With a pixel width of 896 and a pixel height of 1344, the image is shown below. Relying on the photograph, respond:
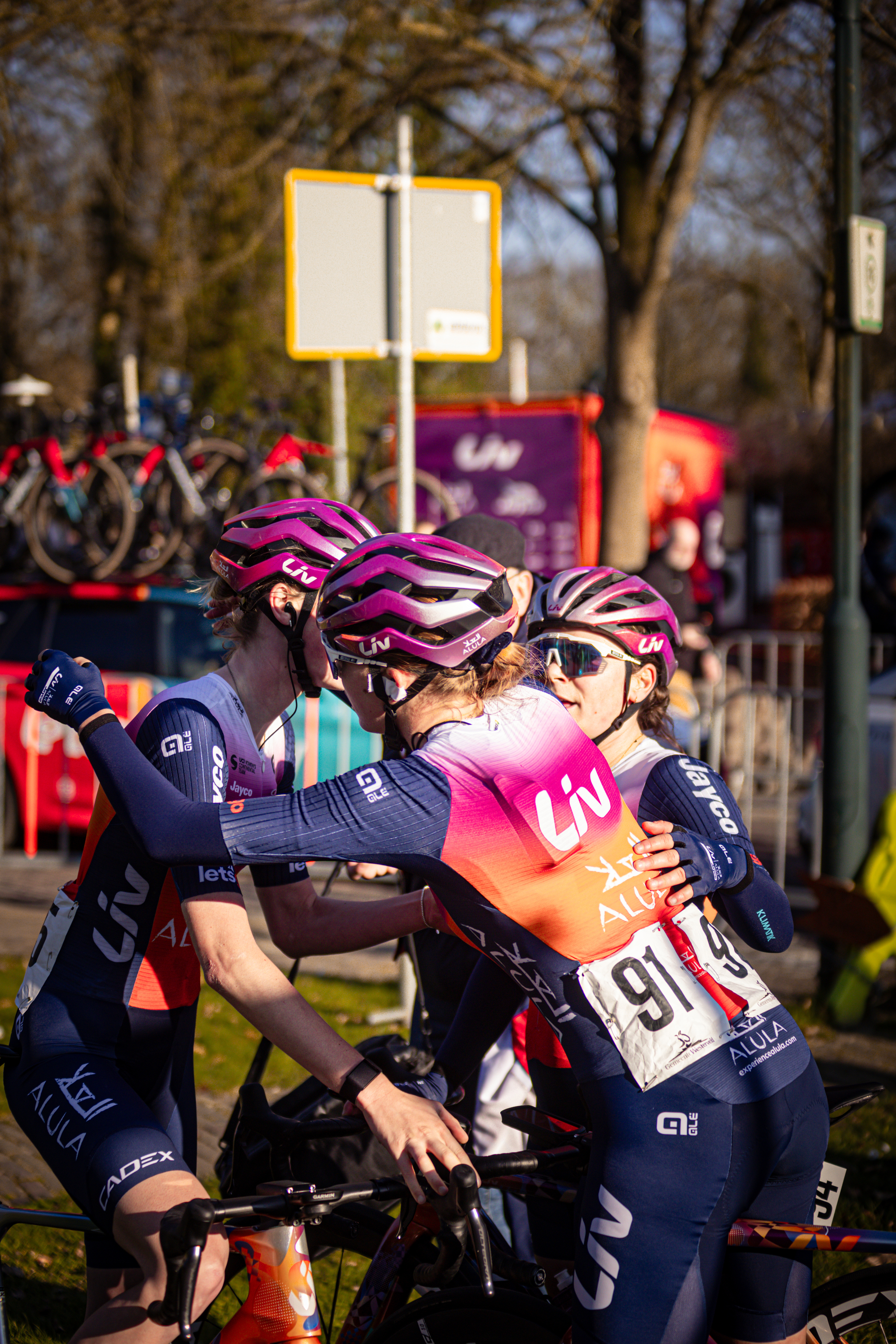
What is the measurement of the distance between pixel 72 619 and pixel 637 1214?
8.13 m

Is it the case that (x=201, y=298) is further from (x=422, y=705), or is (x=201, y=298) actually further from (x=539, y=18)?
(x=422, y=705)

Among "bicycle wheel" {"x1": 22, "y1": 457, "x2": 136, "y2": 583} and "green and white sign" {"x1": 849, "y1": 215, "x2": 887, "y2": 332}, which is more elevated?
"green and white sign" {"x1": 849, "y1": 215, "x2": 887, "y2": 332}

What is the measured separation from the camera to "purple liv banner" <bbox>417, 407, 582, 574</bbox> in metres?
13.0

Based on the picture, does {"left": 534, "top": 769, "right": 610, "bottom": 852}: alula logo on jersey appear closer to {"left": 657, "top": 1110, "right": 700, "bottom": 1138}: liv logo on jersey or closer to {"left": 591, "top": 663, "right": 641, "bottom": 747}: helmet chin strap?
{"left": 657, "top": 1110, "right": 700, "bottom": 1138}: liv logo on jersey

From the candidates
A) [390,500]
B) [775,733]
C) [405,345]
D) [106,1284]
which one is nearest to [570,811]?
[106,1284]

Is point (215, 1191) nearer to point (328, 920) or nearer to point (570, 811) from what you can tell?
point (328, 920)

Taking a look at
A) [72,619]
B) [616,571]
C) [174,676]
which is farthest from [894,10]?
[72,619]

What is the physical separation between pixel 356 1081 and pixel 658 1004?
487mm

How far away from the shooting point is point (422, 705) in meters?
2.11

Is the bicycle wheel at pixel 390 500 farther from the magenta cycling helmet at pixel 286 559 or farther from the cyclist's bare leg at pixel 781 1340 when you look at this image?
the cyclist's bare leg at pixel 781 1340

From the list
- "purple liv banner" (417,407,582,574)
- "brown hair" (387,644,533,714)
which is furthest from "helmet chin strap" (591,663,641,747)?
"purple liv banner" (417,407,582,574)

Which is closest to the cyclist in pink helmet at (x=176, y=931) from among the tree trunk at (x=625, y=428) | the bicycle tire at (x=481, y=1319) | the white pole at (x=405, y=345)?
the bicycle tire at (x=481, y=1319)

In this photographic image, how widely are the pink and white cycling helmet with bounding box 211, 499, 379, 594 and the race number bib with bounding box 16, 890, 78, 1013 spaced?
72 cm

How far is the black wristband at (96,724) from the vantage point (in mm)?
2141
